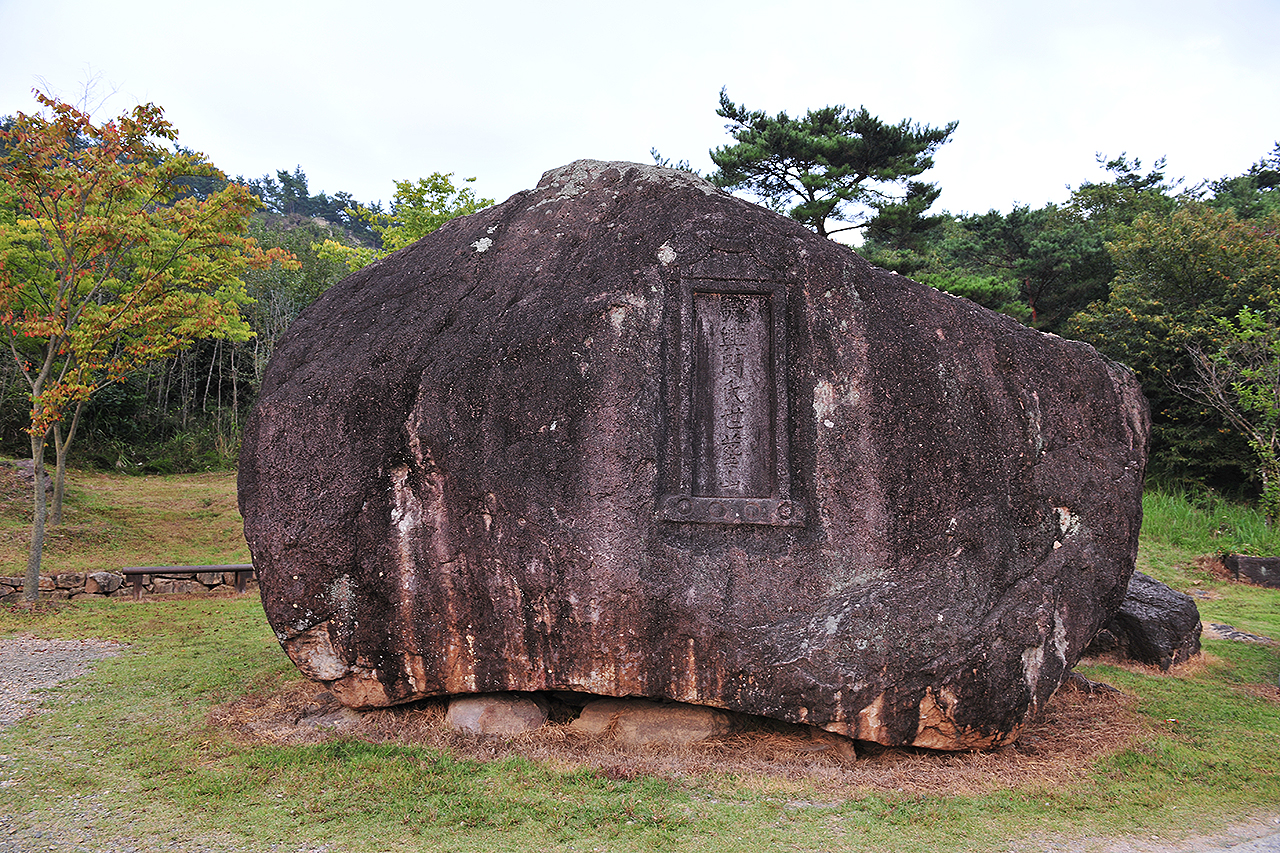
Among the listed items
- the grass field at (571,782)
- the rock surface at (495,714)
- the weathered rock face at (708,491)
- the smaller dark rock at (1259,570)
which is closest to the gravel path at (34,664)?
the grass field at (571,782)

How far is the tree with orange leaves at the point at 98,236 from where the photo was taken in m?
8.46

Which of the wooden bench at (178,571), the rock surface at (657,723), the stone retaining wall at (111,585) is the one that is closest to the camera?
the rock surface at (657,723)

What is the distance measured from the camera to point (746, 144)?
16625 mm

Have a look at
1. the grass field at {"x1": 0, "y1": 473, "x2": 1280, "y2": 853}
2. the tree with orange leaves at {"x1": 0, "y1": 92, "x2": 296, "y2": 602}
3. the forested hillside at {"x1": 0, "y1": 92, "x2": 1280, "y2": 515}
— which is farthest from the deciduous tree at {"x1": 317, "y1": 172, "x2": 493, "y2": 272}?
the grass field at {"x1": 0, "y1": 473, "x2": 1280, "y2": 853}

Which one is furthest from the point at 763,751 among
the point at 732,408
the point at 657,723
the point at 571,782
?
the point at 732,408

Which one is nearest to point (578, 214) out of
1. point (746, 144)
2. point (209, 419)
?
point (746, 144)

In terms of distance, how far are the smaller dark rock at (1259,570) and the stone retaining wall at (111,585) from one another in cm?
1369

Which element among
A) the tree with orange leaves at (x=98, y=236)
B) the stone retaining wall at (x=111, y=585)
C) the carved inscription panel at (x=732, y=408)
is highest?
the tree with orange leaves at (x=98, y=236)

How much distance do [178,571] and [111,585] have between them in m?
0.72

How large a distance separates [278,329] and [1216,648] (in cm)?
2442

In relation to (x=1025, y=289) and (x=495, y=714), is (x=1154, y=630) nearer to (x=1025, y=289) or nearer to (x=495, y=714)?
(x=495, y=714)

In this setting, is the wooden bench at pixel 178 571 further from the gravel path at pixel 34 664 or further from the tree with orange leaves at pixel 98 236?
the gravel path at pixel 34 664

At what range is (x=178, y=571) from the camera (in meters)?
9.70

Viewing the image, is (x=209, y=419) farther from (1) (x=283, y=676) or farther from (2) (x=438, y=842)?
(2) (x=438, y=842)
